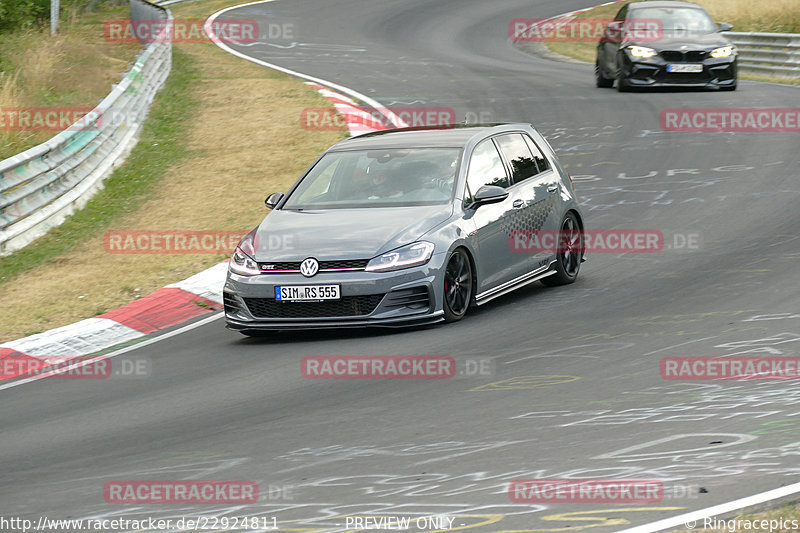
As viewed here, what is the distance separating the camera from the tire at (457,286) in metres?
10.2

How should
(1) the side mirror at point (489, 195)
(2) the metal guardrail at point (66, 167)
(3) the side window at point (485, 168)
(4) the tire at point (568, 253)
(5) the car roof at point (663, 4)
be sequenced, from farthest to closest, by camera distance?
(5) the car roof at point (663, 4)
(2) the metal guardrail at point (66, 167)
(4) the tire at point (568, 253)
(3) the side window at point (485, 168)
(1) the side mirror at point (489, 195)

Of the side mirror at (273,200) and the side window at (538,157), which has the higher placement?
the side window at (538,157)

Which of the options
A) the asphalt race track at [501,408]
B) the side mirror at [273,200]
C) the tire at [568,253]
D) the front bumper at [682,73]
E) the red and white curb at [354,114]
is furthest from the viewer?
the front bumper at [682,73]

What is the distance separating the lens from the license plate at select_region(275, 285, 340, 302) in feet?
32.7

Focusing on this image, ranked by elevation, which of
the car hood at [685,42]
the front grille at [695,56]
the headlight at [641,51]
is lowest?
the front grille at [695,56]

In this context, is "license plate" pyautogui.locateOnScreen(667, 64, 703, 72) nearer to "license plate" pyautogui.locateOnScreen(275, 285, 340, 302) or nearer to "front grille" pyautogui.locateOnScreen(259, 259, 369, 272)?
"front grille" pyautogui.locateOnScreen(259, 259, 369, 272)

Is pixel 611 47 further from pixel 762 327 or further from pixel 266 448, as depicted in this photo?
pixel 266 448

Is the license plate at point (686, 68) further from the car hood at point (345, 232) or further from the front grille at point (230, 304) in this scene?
the front grille at point (230, 304)

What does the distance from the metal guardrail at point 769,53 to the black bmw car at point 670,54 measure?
10.3 feet

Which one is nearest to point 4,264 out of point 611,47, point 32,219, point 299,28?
point 32,219

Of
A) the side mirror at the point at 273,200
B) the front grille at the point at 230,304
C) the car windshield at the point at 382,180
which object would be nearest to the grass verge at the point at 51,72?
the side mirror at the point at 273,200

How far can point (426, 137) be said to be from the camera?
11664mm

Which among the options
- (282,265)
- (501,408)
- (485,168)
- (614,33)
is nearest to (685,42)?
(614,33)

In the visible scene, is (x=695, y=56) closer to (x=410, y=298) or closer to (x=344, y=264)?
(x=410, y=298)
